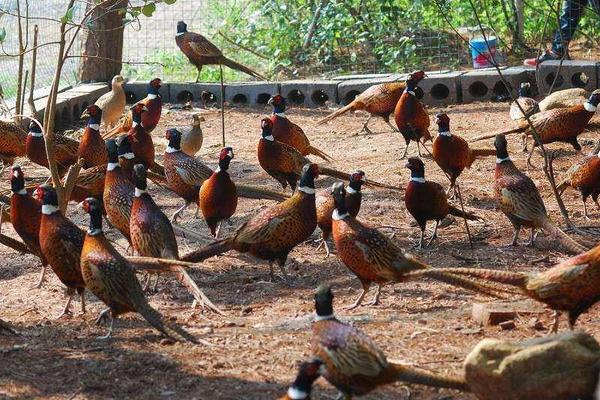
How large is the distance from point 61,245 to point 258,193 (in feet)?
7.50

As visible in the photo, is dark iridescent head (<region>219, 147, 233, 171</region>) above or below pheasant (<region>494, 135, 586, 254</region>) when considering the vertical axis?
above

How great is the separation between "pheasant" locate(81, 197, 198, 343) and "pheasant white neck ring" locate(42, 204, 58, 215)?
18.8 inches

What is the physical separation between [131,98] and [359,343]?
32.4 ft

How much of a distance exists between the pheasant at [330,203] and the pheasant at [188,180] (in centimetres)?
70

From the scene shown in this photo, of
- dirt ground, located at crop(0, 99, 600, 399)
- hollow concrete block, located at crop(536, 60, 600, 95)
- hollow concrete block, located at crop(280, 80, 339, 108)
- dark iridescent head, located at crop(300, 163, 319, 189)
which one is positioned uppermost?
hollow concrete block, located at crop(536, 60, 600, 95)

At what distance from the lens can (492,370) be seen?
14.8 feet

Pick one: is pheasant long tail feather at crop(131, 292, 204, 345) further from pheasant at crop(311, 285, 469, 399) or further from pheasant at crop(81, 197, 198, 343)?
pheasant at crop(311, 285, 469, 399)

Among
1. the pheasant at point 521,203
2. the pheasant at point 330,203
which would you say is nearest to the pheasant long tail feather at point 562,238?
the pheasant at point 521,203

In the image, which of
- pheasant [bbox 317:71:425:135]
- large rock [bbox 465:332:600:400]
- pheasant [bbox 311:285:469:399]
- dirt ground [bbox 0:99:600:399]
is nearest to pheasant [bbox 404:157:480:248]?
dirt ground [bbox 0:99:600:399]

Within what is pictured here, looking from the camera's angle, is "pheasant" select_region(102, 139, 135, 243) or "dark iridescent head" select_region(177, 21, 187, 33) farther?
"dark iridescent head" select_region(177, 21, 187, 33)

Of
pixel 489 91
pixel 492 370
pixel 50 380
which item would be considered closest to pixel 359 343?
pixel 492 370

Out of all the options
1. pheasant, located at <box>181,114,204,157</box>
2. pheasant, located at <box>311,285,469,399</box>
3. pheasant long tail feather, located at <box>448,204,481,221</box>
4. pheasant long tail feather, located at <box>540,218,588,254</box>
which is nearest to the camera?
pheasant, located at <box>311,285,469,399</box>

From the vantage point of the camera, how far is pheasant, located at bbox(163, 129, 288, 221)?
8.46 m

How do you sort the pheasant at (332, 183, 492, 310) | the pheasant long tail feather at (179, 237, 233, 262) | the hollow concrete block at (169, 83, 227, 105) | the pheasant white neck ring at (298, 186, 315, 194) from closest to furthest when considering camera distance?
the pheasant at (332, 183, 492, 310) → the pheasant long tail feather at (179, 237, 233, 262) → the pheasant white neck ring at (298, 186, 315, 194) → the hollow concrete block at (169, 83, 227, 105)
